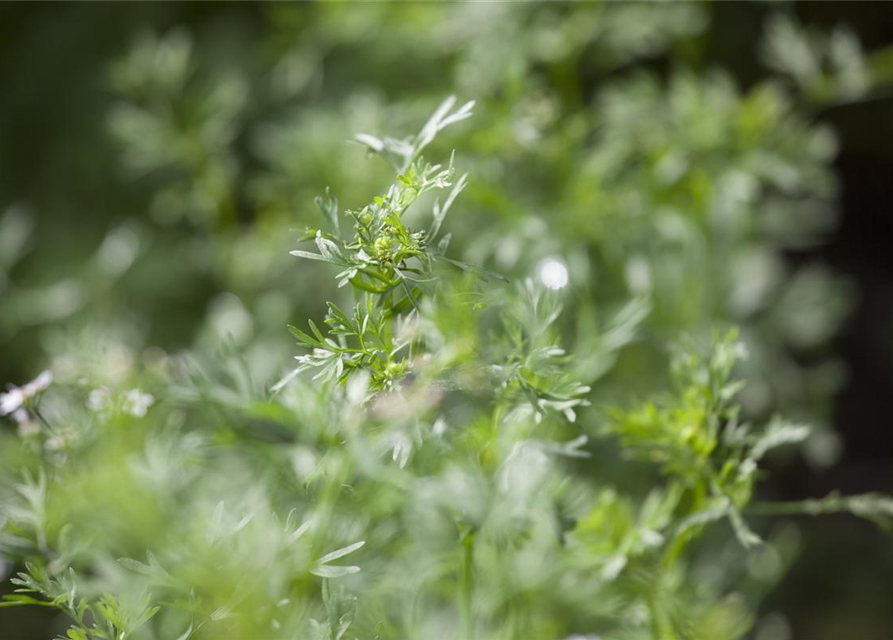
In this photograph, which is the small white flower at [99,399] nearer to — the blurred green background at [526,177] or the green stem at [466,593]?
the blurred green background at [526,177]

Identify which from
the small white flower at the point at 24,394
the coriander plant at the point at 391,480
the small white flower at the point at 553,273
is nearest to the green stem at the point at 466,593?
the coriander plant at the point at 391,480

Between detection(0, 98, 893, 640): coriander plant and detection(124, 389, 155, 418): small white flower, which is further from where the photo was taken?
detection(124, 389, 155, 418): small white flower

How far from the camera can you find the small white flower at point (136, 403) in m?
0.72

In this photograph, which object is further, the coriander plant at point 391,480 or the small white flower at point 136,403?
the small white flower at point 136,403

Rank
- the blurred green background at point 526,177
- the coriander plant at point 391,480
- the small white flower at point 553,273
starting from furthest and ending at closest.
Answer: the blurred green background at point 526,177 → the small white flower at point 553,273 → the coriander plant at point 391,480

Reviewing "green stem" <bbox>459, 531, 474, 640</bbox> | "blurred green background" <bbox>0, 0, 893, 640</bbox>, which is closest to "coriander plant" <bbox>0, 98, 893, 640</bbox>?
"green stem" <bbox>459, 531, 474, 640</bbox>

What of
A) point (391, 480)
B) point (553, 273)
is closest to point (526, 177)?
point (553, 273)

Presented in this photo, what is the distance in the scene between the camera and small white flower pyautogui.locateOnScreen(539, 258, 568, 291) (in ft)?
2.32

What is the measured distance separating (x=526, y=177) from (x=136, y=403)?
1.66ft

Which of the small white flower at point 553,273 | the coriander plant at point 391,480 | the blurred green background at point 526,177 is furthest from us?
the blurred green background at point 526,177

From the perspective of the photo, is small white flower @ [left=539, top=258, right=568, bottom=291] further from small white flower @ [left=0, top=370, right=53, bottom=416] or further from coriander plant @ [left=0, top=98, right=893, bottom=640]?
small white flower @ [left=0, top=370, right=53, bottom=416]

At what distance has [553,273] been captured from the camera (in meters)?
0.78

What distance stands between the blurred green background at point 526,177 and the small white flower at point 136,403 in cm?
13

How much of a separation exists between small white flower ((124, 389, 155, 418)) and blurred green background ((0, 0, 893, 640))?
0.13 m
